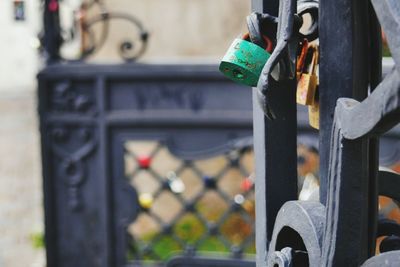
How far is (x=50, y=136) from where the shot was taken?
4117 mm

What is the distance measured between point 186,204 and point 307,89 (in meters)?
2.91

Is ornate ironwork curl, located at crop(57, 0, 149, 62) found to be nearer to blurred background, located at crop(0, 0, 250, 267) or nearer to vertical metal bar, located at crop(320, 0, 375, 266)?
blurred background, located at crop(0, 0, 250, 267)

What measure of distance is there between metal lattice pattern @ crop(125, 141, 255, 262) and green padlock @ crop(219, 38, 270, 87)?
283 centimetres

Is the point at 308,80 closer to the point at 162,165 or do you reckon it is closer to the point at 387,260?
the point at 387,260

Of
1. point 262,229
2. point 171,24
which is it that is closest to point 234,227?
point 171,24

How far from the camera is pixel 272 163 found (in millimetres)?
1256

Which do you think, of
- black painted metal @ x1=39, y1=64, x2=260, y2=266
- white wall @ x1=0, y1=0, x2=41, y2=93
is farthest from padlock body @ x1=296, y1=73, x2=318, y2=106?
white wall @ x1=0, y1=0, x2=41, y2=93

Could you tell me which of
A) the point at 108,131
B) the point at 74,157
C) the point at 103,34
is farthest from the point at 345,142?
the point at 103,34

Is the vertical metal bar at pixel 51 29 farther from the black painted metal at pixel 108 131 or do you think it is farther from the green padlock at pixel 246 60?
the green padlock at pixel 246 60

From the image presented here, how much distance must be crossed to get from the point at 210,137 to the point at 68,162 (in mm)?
774

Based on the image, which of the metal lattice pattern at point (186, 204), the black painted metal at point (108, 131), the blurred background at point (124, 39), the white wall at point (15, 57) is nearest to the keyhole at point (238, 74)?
the black painted metal at point (108, 131)

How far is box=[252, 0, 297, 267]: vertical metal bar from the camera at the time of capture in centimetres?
124

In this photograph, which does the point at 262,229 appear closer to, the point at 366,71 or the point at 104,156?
the point at 366,71

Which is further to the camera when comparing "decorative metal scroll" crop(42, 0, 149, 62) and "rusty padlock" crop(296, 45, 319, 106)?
"decorative metal scroll" crop(42, 0, 149, 62)
